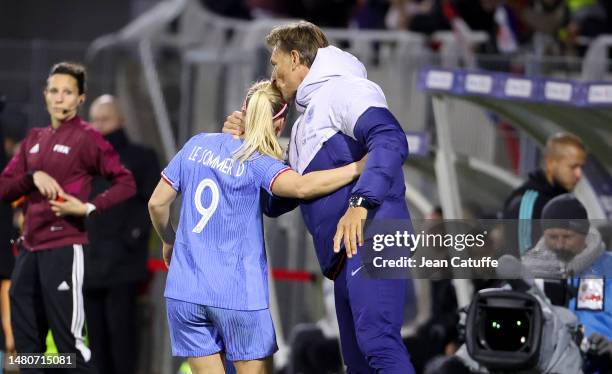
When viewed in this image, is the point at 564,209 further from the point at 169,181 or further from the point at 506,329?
the point at 169,181

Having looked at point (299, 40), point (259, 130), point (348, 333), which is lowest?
point (348, 333)

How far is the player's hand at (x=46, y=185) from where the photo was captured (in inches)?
313

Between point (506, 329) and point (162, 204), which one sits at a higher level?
point (162, 204)

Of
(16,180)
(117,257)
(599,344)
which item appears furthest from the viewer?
(117,257)

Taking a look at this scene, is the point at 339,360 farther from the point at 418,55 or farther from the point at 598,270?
the point at 598,270

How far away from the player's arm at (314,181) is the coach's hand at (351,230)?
0.19m

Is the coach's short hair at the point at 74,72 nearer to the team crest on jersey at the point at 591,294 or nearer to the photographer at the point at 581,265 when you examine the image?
the photographer at the point at 581,265

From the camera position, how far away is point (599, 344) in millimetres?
7758

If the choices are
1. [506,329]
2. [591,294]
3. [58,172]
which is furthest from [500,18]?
[58,172]

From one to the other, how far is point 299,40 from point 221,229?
970 millimetres

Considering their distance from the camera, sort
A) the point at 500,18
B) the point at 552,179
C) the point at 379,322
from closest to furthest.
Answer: the point at 379,322 → the point at 552,179 → the point at 500,18

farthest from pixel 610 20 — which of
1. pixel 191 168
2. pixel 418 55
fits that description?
pixel 191 168

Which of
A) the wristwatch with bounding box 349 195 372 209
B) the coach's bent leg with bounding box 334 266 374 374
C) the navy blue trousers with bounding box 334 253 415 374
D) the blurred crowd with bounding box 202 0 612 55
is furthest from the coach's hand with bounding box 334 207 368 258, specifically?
the blurred crowd with bounding box 202 0 612 55

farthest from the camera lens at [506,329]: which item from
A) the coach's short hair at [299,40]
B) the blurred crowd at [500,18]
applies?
the blurred crowd at [500,18]
